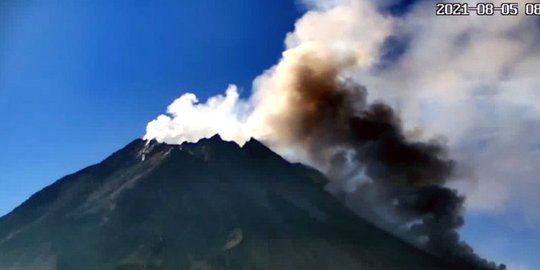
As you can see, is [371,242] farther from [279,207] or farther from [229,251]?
[229,251]

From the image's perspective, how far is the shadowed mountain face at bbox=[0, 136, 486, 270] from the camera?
47656 millimetres

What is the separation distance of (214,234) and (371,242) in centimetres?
1408

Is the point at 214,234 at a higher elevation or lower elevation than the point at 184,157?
lower

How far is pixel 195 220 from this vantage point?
2083 inches

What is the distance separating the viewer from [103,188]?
59688mm

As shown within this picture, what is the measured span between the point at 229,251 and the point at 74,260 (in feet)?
39.0

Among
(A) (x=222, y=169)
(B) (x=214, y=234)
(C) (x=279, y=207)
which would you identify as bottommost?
(B) (x=214, y=234)

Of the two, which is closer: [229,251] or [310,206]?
[229,251]

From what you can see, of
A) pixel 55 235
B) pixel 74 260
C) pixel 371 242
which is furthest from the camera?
pixel 371 242

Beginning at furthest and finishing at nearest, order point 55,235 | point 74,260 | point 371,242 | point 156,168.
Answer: point 156,168, point 371,242, point 55,235, point 74,260

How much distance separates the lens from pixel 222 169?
61.2m

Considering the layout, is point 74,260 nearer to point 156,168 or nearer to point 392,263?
point 156,168

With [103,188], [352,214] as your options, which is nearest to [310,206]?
[352,214]

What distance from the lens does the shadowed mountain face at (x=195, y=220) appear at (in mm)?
47656
